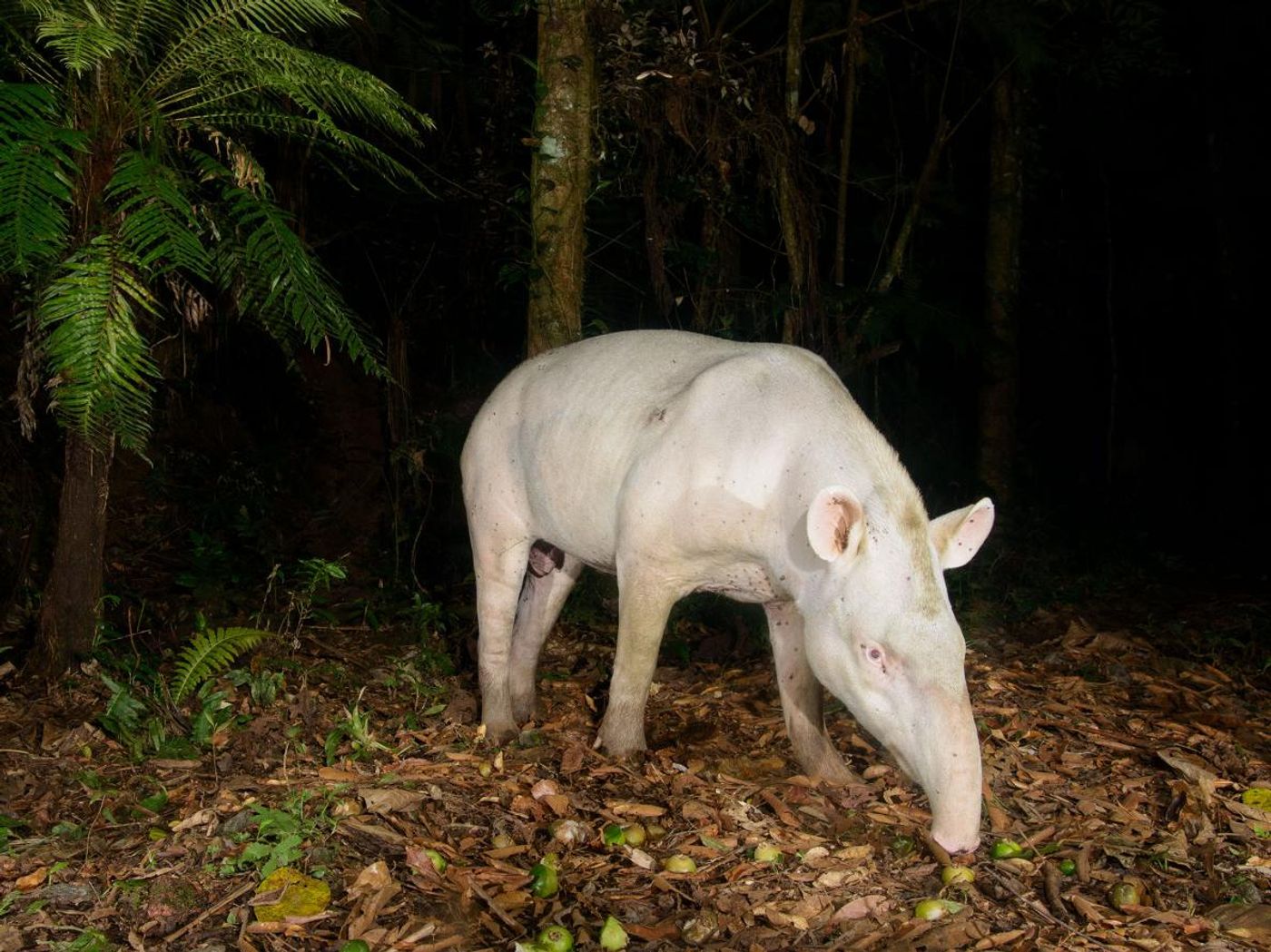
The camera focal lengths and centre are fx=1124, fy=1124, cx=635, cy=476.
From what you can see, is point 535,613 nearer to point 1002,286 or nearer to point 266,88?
point 266,88

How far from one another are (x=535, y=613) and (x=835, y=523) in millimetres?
2262

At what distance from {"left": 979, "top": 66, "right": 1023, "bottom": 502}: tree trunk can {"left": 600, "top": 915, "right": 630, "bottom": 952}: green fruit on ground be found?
21.7 ft

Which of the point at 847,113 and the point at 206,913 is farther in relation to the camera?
the point at 847,113

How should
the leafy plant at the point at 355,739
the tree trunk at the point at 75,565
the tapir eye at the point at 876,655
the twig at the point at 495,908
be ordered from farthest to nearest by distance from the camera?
the tree trunk at the point at 75,565, the leafy plant at the point at 355,739, the tapir eye at the point at 876,655, the twig at the point at 495,908

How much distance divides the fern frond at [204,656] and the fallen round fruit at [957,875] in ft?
10.8

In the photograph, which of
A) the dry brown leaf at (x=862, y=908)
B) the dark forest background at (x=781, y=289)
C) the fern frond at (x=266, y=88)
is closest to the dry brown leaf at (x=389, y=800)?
the dry brown leaf at (x=862, y=908)

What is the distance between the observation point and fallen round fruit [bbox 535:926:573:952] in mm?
3469

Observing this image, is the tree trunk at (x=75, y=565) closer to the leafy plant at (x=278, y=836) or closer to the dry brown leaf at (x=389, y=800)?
the leafy plant at (x=278, y=836)

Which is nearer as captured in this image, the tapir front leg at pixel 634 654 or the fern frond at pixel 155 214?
the fern frond at pixel 155 214

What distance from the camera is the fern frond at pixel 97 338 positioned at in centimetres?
437

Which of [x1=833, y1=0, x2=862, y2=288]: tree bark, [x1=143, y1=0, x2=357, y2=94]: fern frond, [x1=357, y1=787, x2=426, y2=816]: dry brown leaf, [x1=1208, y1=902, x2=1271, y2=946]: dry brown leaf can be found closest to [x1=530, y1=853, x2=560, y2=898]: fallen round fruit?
[x1=357, y1=787, x2=426, y2=816]: dry brown leaf

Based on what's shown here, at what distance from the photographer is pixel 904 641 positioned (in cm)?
407

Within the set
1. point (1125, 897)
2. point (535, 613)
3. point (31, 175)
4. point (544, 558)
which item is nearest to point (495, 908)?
point (1125, 897)

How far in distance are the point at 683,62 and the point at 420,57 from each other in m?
2.05
